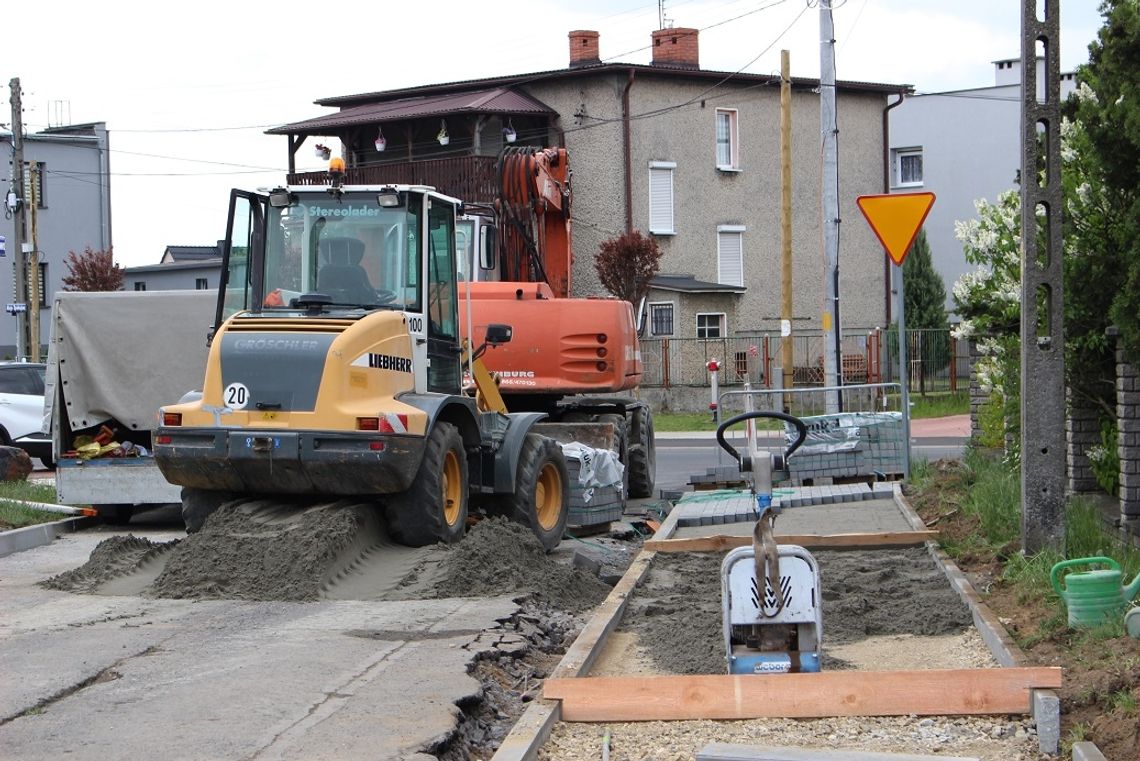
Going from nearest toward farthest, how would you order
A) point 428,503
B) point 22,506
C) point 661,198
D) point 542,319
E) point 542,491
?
point 428,503, point 542,491, point 22,506, point 542,319, point 661,198

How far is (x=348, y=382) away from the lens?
10.8 metres

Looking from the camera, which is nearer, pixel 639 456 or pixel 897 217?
pixel 897 217

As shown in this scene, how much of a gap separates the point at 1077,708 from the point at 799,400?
14.5m

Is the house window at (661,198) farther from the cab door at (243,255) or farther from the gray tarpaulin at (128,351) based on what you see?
the cab door at (243,255)

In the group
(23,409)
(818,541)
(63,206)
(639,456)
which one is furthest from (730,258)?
(818,541)

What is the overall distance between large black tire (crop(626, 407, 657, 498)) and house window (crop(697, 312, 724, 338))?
23172mm

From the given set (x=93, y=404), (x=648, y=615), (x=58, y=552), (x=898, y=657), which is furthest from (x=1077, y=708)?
(x=93, y=404)

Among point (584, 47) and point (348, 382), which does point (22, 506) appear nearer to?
point (348, 382)

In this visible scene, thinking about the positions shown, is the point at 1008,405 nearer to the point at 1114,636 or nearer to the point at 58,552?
the point at 1114,636

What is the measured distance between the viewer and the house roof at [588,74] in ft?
134

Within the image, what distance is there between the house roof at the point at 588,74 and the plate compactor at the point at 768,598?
1360 inches

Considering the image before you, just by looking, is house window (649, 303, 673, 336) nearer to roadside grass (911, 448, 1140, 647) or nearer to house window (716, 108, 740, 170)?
house window (716, 108, 740, 170)

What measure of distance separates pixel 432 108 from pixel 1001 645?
35420 millimetres

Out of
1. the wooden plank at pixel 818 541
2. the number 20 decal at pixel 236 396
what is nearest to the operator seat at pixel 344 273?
the number 20 decal at pixel 236 396
